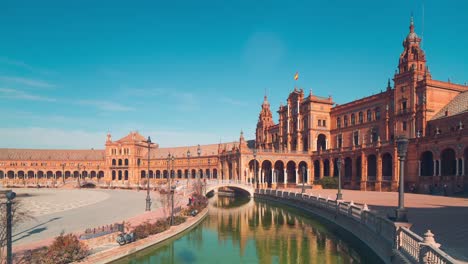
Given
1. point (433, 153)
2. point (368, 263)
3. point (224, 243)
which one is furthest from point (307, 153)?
point (368, 263)

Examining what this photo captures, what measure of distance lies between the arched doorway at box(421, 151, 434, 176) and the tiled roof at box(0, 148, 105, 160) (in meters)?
104

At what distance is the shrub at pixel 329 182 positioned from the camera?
202 ft

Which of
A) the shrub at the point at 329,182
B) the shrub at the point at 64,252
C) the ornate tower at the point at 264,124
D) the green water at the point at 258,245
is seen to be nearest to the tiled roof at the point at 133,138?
the ornate tower at the point at 264,124

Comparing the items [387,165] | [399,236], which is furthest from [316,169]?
[399,236]

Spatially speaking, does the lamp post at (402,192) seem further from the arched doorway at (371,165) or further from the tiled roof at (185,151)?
the tiled roof at (185,151)

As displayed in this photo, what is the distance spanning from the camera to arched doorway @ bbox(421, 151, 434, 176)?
49156 millimetres

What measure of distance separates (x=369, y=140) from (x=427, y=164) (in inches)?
575

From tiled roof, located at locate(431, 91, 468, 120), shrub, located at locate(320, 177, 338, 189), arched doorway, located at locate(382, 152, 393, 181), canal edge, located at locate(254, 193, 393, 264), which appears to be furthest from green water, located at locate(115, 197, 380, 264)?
tiled roof, located at locate(431, 91, 468, 120)

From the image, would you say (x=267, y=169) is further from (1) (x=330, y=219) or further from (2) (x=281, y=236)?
(2) (x=281, y=236)

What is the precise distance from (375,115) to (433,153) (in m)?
17.7

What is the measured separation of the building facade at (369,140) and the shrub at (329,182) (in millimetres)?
3198

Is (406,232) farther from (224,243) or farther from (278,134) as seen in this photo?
(278,134)

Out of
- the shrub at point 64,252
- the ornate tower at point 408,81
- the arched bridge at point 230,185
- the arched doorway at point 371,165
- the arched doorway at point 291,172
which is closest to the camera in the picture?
the shrub at point 64,252

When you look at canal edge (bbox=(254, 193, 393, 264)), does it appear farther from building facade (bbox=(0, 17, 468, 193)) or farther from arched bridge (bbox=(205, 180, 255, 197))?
building facade (bbox=(0, 17, 468, 193))
